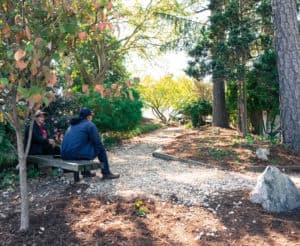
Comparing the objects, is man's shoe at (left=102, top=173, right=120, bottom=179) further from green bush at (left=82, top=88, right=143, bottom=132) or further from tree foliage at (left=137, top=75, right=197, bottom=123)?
tree foliage at (left=137, top=75, right=197, bottom=123)

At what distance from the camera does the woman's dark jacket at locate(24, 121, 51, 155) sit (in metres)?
6.99

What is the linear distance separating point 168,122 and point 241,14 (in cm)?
1391

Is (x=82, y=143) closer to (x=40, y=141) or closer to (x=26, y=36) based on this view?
(x=40, y=141)

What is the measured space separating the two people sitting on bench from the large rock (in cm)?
392

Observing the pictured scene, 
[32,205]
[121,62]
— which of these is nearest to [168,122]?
[121,62]

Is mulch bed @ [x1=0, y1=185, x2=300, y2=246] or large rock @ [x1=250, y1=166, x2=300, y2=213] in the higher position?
large rock @ [x1=250, y1=166, x2=300, y2=213]

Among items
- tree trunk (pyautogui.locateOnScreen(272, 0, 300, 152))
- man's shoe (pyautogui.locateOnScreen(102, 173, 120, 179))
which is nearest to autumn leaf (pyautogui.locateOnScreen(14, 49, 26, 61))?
man's shoe (pyautogui.locateOnScreen(102, 173, 120, 179))

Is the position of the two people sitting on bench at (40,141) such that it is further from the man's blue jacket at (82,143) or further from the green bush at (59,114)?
the green bush at (59,114)

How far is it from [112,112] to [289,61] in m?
5.13

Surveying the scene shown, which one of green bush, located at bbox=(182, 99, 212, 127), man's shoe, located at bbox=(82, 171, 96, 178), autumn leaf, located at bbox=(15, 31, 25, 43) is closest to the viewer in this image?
autumn leaf, located at bbox=(15, 31, 25, 43)

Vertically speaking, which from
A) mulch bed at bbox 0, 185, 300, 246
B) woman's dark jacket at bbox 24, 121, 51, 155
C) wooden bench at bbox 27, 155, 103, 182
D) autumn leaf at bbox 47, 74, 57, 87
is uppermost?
autumn leaf at bbox 47, 74, 57, 87

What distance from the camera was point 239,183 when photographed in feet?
20.8

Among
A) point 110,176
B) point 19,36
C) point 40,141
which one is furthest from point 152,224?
point 40,141

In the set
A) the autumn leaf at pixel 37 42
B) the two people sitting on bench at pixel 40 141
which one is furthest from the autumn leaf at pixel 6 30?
the two people sitting on bench at pixel 40 141
